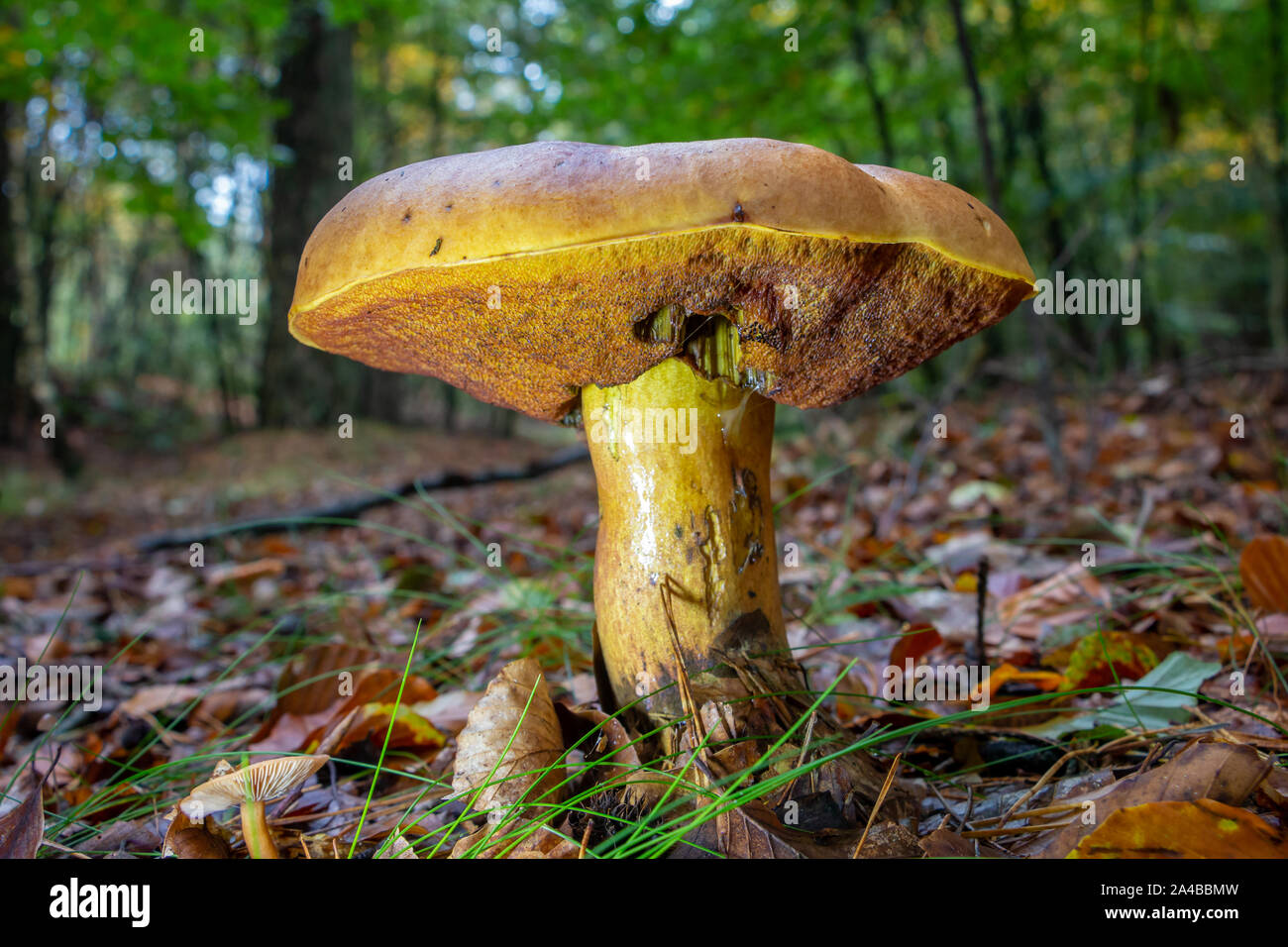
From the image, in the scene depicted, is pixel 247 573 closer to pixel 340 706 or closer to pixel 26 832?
pixel 340 706

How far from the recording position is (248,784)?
4.01 ft

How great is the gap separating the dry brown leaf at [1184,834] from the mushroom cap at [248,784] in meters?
1.14

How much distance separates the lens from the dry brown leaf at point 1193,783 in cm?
113

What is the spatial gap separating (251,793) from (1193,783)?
141 centimetres

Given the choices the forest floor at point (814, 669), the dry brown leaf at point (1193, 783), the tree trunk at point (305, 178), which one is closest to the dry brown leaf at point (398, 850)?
the forest floor at point (814, 669)

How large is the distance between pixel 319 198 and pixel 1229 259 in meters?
12.6

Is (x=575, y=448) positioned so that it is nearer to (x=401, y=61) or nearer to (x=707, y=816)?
(x=707, y=816)

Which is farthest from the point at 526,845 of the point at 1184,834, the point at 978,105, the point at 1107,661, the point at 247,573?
the point at 978,105

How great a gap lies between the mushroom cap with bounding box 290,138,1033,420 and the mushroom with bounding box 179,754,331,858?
752 millimetres

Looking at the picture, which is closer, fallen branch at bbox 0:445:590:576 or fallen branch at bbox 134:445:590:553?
fallen branch at bbox 0:445:590:576

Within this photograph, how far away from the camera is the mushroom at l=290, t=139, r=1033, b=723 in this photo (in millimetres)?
1096

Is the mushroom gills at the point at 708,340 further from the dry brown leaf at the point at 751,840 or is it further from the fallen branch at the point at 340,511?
the fallen branch at the point at 340,511

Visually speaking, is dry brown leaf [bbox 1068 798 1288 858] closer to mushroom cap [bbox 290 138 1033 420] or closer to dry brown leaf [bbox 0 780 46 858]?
mushroom cap [bbox 290 138 1033 420]

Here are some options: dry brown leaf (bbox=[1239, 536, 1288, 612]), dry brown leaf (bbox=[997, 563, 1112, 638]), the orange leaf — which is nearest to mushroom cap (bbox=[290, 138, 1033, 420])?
the orange leaf
